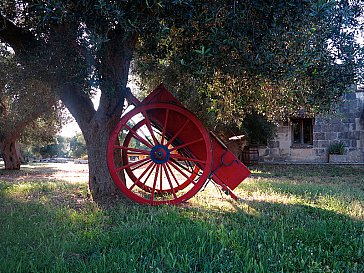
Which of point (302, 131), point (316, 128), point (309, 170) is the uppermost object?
point (316, 128)

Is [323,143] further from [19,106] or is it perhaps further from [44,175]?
[19,106]

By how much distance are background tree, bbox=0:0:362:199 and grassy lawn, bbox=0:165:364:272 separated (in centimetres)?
162

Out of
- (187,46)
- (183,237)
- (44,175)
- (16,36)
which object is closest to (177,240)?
(183,237)

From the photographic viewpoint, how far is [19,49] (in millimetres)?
5527

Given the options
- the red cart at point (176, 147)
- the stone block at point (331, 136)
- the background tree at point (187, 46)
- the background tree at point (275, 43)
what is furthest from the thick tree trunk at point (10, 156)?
the stone block at point (331, 136)

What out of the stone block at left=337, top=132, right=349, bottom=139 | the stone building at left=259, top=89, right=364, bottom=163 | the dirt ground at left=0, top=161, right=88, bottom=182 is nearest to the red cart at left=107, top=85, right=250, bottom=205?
the dirt ground at left=0, top=161, right=88, bottom=182

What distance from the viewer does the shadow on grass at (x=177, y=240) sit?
280 cm

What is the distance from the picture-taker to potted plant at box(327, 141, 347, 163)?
1581cm

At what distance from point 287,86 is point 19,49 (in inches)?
174

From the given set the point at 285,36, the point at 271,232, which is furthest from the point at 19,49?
the point at 271,232

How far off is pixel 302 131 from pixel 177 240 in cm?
1466

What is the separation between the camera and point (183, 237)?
136 inches

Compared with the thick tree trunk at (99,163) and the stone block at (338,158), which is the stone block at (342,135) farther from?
the thick tree trunk at (99,163)

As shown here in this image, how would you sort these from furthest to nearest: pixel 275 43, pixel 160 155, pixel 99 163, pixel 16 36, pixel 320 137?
pixel 320 137, pixel 99 163, pixel 16 36, pixel 160 155, pixel 275 43
